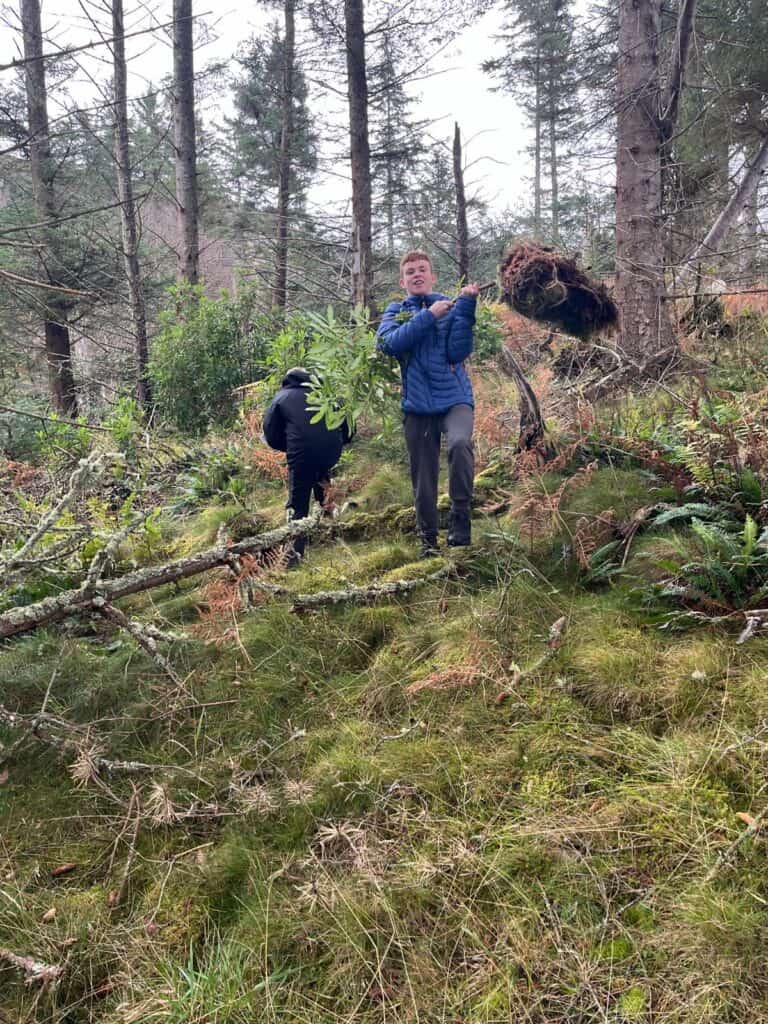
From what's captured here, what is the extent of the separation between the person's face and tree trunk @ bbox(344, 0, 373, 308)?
5.43 m

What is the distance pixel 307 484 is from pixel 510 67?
13.7 metres

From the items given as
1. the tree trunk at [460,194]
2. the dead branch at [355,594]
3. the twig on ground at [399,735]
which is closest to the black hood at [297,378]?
the dead branch at [355,594]

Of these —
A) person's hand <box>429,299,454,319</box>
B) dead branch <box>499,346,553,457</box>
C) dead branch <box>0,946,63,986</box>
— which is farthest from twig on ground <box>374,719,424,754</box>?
dead branch <box>499,346,553,457</box>

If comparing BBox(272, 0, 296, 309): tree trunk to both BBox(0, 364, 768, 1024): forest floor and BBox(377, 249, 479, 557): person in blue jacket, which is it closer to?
BBox(377, 249, 479, 557): person in blue jacket

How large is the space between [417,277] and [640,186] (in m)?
3.56

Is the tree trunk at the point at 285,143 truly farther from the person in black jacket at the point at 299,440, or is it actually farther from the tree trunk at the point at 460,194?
the person in black jacket at the point at 299,440

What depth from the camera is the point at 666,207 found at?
638cm

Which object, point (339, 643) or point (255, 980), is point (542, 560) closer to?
point (339, 643)

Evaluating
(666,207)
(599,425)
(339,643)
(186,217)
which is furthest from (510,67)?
(339,643)

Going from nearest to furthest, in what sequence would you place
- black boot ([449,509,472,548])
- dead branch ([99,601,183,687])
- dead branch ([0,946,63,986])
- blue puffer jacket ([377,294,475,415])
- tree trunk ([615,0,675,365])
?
dead branch ([0,946,63,986]) → dead branch ([99,601,183,687]) → blue puffer jacket ([377,294,475,415]) → black boot ([449,509,472,548]) → tree trunk ([615,0,675,365])

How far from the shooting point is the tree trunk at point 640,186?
19.4ft

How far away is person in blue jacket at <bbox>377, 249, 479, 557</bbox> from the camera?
399 cm

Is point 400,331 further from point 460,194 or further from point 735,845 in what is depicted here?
point 460,194

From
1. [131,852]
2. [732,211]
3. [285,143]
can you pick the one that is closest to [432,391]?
[131,852]
